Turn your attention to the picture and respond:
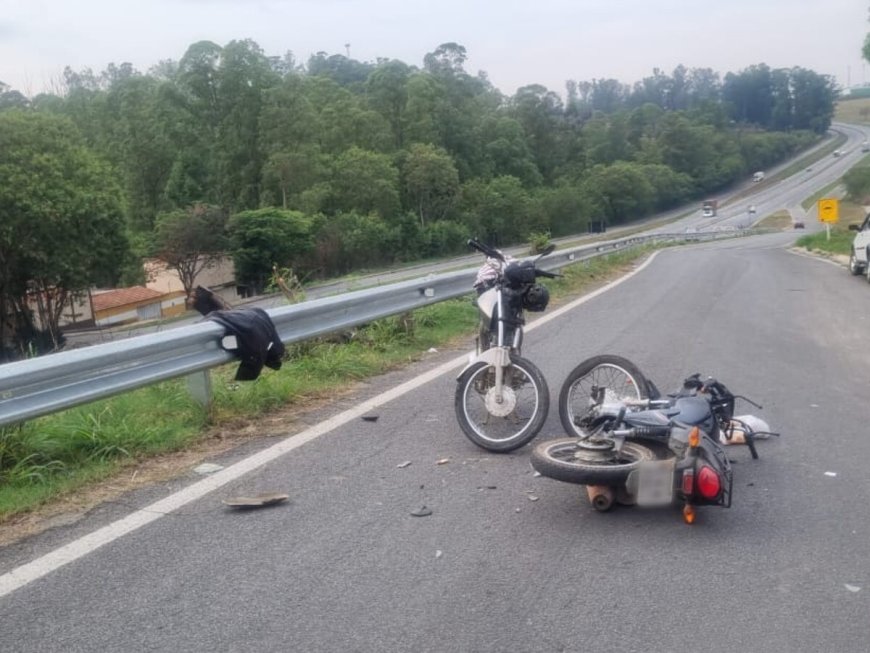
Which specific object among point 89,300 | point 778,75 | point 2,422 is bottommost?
point 89,300

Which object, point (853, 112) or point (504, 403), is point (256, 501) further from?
point (853, 112)

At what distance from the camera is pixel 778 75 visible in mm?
171250

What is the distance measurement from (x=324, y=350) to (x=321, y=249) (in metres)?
28.7

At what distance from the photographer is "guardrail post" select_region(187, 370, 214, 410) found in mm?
6645

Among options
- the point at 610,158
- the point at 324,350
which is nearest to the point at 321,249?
the point at 324,350

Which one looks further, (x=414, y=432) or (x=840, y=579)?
(x=414, y=432)

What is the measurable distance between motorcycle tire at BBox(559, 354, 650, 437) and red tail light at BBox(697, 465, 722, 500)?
1323 mm

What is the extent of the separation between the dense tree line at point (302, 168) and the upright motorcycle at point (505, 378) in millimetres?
8651

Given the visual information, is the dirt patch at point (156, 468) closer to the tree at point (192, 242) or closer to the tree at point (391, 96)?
the tree at point (192, 242)

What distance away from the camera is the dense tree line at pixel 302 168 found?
37.3 meters

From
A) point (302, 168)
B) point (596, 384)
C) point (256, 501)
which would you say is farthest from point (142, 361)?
point (302, 168)

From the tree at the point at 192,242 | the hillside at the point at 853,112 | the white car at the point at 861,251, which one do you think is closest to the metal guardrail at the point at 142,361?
the white car at the point at 861,251

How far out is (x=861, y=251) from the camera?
20312 millimetres

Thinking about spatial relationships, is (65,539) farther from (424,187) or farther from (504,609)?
(424,187)
